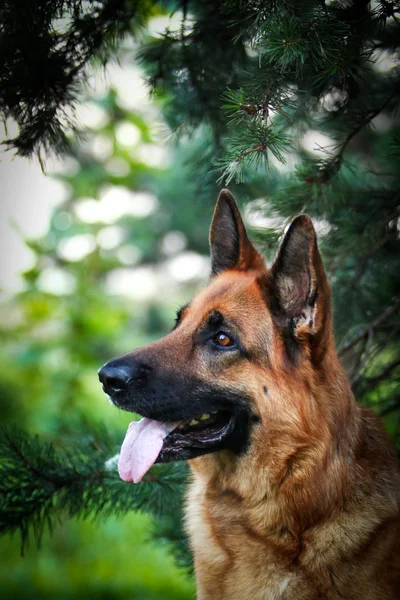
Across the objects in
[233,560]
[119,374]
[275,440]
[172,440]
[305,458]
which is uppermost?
[119,374]

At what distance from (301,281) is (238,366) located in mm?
500

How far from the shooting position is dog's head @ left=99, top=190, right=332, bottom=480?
95.7 inches

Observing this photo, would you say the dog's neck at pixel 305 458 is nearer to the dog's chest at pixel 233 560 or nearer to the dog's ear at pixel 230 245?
the dog's chest at pixel 233 560

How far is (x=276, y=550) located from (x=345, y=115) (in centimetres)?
234

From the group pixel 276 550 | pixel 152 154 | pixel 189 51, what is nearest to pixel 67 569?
pixel 276 550

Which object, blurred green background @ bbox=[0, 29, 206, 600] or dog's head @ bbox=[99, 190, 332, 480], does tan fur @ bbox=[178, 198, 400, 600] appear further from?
blurred green background @ bbox=[0, 29, 206, 600]

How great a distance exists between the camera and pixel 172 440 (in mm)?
2518

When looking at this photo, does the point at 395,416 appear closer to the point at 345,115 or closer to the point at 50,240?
the point at 345,115

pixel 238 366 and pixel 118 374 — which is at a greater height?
pixel 118 374

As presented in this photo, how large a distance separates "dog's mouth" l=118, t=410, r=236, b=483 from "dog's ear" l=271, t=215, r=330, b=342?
0.58 metres

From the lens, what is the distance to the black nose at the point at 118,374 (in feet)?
7.86

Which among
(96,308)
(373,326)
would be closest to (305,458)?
(373,326)

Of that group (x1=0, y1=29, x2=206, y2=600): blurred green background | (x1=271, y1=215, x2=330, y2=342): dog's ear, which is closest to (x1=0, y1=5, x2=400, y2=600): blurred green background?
(x1=0, y1=29, x2=206, y2=600): blurred green background

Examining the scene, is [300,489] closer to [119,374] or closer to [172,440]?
[172,440]
